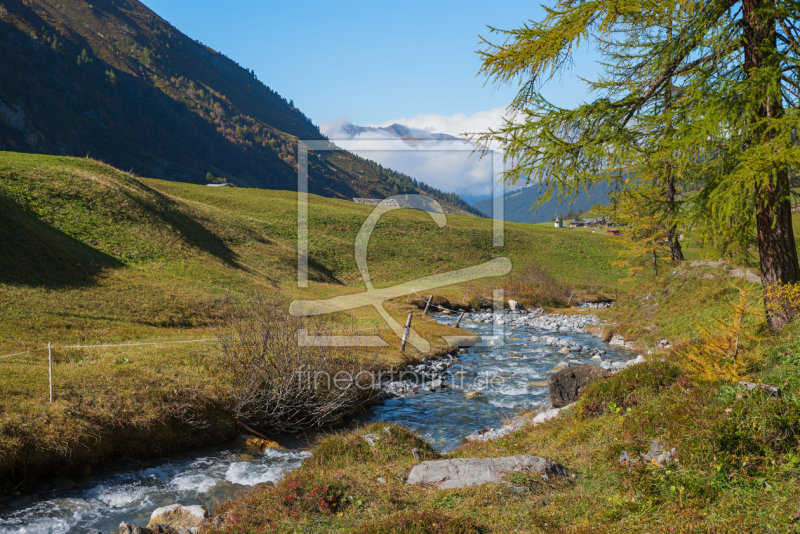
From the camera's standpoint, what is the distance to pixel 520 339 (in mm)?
28062

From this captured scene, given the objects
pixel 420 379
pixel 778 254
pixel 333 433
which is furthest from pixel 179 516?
A: pixel 778 254

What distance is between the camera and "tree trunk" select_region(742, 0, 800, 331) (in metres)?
8.63

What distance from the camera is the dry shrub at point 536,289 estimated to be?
147ft

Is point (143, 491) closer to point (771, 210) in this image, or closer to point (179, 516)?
point (179, 516)

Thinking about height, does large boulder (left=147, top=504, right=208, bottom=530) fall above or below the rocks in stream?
above

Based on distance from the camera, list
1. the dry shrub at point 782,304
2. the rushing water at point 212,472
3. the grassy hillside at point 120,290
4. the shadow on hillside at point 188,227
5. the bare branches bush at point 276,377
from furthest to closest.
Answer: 1. the shadow on hillside at point 188,227
2. the bare branches bush at point 276,377
3. the grassy hillside at point 120,290
4. the dry shrub at point 782,304
5. the rushing water at point 212,472

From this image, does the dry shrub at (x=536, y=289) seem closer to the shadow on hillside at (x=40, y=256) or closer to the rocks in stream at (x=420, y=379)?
the rocks in stream at (x=420, y=379)

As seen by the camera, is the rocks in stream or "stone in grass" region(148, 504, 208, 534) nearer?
"stone in grass" region(148, 504, 208, 534)

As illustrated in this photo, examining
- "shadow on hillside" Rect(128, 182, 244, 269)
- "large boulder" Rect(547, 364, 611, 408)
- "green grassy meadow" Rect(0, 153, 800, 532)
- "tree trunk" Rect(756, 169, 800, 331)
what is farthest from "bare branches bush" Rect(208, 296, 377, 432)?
"shadow on hillside" Rect(128, 182, 244, 269)

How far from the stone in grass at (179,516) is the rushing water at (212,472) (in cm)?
67

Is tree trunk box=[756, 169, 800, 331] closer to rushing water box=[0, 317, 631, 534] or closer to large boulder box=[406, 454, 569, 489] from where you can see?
large boulder box=[406, 454, 569, 489]

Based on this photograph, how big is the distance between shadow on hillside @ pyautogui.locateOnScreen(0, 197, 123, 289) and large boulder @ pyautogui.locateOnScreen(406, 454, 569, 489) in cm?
1988

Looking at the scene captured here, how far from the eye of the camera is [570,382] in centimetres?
1309

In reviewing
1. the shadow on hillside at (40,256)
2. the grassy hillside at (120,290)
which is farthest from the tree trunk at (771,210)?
the shadow on hillside at (40,256)
